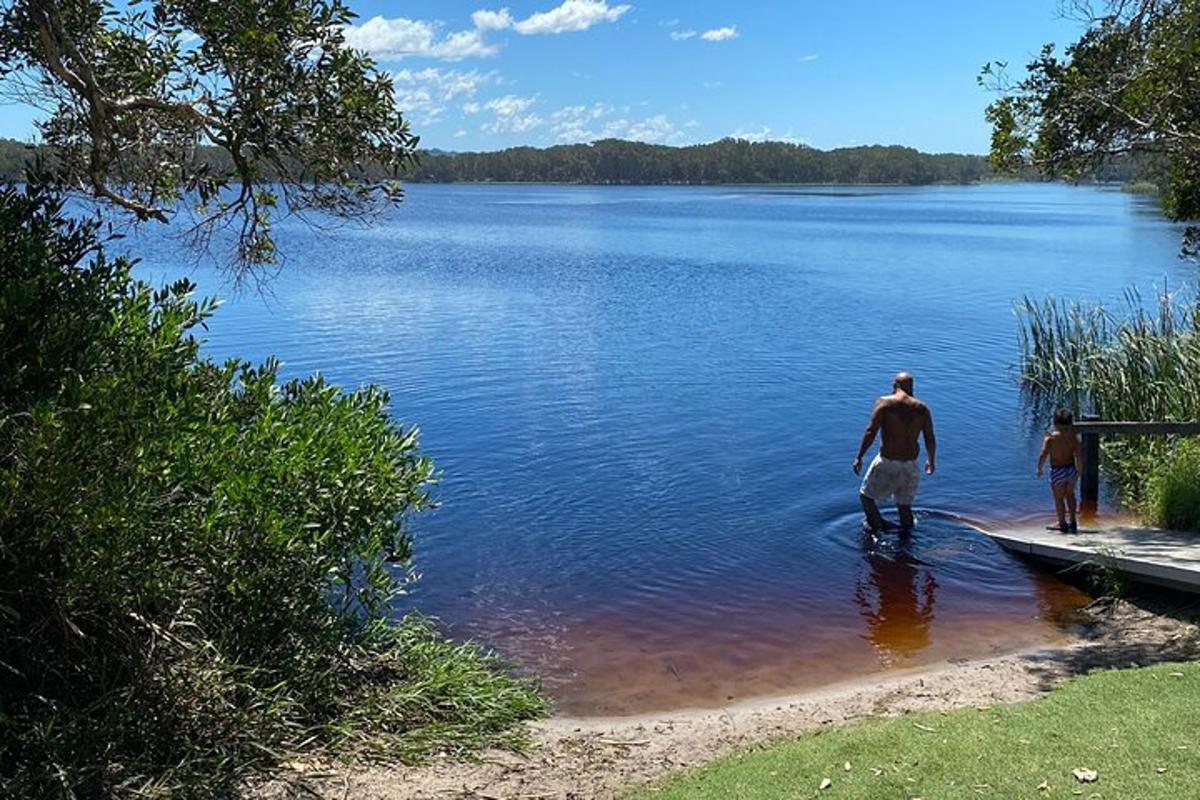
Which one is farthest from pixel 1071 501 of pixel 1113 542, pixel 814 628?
pixel 814 628

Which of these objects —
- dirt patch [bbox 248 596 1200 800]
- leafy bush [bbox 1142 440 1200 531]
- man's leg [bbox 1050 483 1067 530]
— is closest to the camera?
dirt patch [bbox 248 596 1200 800]

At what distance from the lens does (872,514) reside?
1393 centimetres

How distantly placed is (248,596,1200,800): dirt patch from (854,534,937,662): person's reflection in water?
2.65 ft

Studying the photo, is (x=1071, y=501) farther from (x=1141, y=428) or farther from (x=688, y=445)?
(x=688, y=445)

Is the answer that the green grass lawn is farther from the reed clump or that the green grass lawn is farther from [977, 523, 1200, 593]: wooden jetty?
the reed clump

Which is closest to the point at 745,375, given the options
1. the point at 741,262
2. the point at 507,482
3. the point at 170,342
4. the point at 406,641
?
the point at 507,482

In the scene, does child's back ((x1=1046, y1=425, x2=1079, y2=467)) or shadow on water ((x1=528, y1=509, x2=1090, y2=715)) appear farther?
child's back ((x1=1046, y1=425, x2=1079, y2=467))

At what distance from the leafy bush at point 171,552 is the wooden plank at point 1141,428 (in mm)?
8497

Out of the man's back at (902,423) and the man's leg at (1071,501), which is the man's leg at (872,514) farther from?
the man's leg at (1071,501)

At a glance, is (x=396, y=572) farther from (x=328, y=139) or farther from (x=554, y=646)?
(x=328, y=139)

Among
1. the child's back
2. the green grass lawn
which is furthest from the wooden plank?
the green grass lawn

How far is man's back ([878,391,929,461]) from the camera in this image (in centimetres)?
1305

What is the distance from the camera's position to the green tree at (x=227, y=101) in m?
6.49

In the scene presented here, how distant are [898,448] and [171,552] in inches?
373
